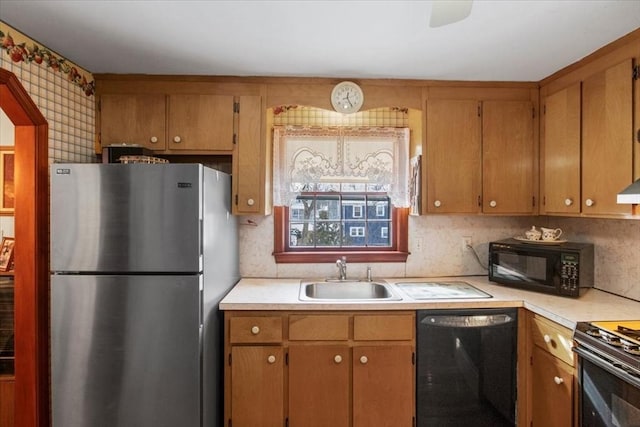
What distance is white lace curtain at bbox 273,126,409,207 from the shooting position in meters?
2.55

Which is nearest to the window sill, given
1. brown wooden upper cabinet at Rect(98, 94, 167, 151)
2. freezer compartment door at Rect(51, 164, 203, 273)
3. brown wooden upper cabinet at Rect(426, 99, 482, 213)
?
brown wooden upper cabinet at Rect(426, 99, 482, 213)

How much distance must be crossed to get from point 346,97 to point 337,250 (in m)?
1.14

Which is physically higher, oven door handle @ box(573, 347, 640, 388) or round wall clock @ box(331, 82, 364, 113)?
round wall clock @ box(331, 82, 364, 113)

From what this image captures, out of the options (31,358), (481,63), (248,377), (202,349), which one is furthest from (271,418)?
(481,63)

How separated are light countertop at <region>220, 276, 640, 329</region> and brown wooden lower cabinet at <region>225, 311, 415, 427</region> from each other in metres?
0.06

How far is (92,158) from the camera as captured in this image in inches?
91.2

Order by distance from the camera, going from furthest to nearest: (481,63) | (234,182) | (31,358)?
(234,182)
(481,63)
(31,358)

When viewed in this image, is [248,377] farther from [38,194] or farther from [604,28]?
[604,28]

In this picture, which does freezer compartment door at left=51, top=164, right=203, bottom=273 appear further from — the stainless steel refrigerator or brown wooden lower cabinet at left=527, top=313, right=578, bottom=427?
brown wooden lower cabinet at left=527, top=313, right=578, bottom=427

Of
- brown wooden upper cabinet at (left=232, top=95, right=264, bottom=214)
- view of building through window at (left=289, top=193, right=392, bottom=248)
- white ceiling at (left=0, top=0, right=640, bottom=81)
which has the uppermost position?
white ceiling at (left=0, top=0, right=640, bottom=81)

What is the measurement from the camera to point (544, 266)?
212cm

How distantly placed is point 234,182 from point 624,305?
2.41 m

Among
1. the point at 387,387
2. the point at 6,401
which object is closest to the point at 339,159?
the point at 387,387

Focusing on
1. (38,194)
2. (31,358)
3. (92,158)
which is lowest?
(31,358)
